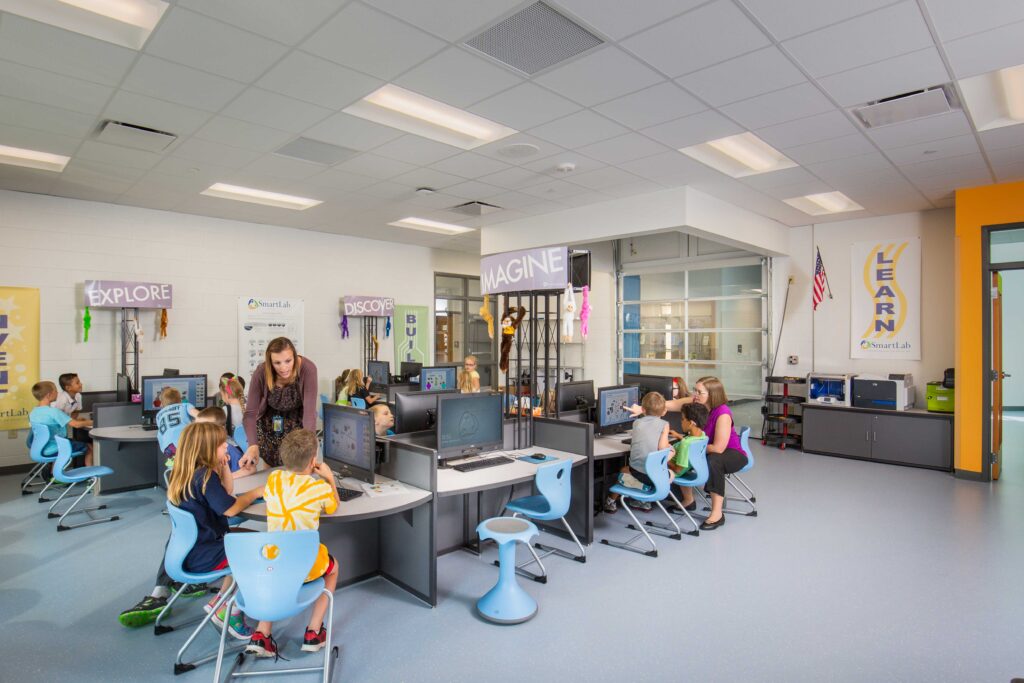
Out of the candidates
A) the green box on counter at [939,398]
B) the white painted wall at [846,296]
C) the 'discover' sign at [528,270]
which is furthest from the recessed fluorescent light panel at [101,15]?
the green box on counter at [939,398]

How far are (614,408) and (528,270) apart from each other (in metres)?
1.66

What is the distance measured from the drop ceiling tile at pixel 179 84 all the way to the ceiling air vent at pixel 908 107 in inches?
175

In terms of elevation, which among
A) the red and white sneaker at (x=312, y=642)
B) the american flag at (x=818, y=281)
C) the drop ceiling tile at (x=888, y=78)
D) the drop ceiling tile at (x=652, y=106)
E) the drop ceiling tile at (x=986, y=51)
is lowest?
the red and white sneaker at (x=312, y=642)

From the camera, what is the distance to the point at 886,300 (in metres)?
7.41

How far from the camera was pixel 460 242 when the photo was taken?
31.6ft

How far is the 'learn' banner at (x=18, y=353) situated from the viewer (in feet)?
20.2

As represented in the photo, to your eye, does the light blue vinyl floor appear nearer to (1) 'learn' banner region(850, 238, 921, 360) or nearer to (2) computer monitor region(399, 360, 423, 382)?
(1) 'learn' banner region(850, 238, 921, 360)

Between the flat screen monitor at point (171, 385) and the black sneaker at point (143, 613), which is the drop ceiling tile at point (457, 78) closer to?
the black sneaker at point (143, 613)

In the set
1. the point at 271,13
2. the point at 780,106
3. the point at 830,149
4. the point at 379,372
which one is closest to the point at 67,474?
the point at 271,13

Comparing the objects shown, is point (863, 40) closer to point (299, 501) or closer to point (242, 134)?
point (299, 501)

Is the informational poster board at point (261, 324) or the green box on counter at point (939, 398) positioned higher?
the informational poster board at point (261, 324)

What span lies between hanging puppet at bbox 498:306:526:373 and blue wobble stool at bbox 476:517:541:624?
1520 millimetres

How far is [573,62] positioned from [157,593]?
3.88 m

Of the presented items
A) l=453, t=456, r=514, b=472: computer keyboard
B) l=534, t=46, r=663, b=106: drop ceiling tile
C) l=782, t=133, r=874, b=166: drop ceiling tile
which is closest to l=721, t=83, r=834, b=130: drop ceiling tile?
l=782, t=133, r=874, b=166: drop ceiling tile
